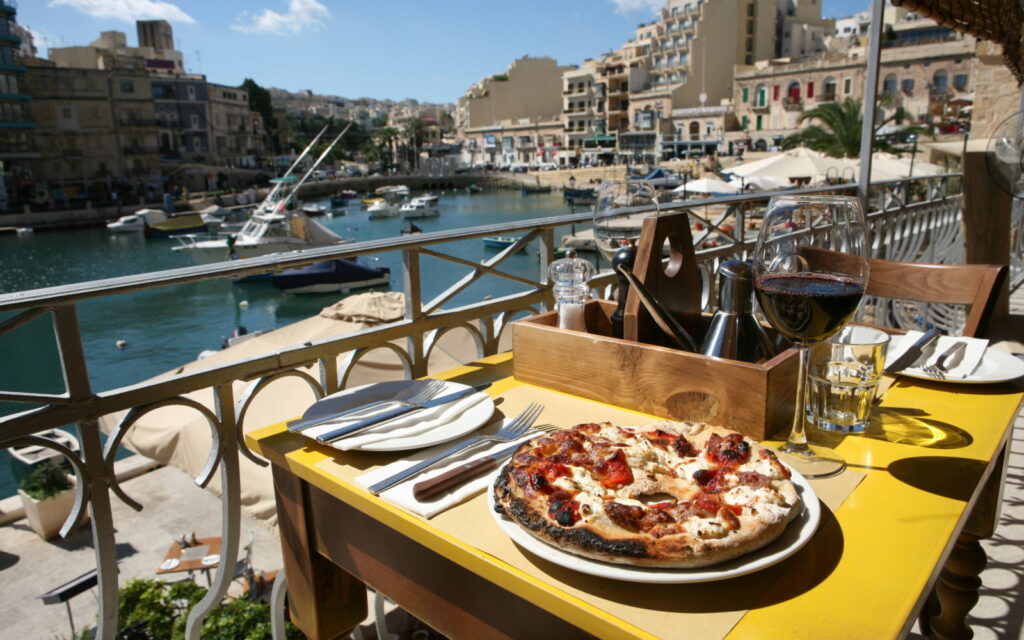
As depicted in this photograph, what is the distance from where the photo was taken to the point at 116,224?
4506cm

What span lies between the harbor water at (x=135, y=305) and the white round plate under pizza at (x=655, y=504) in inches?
574

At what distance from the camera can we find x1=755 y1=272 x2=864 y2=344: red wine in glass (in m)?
0.96

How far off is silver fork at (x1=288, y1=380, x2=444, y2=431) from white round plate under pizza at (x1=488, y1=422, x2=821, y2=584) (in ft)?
1.25

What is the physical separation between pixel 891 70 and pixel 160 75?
6676 cm

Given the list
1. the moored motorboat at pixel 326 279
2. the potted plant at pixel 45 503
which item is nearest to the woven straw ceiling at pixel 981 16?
the potted plant at pixel 45 503

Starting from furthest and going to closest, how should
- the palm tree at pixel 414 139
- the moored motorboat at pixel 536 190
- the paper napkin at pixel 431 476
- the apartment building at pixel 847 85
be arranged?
the palm tree at pixel 414 139, the moored motorboat at pixel 536 190, the apartment building at pixel 847 85, the paper napkin at pixel 431 476

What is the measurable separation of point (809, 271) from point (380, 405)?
79 centimetres

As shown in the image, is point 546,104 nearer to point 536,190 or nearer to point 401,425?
point 536,190

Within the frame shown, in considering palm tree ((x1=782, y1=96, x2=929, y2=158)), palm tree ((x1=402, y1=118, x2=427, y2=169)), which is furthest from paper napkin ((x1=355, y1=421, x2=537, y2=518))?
palm tree ((x1=402, y1=118, x2=427, y2=169))

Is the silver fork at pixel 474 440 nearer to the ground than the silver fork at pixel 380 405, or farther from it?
nearer to the ground

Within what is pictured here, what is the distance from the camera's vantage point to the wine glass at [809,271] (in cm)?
97

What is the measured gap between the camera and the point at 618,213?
63.7 inches

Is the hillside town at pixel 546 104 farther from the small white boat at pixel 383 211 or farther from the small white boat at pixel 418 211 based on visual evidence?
the small white boat at pixel 418 211

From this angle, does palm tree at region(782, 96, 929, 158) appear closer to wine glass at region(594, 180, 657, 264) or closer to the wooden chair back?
the wooden chair back
